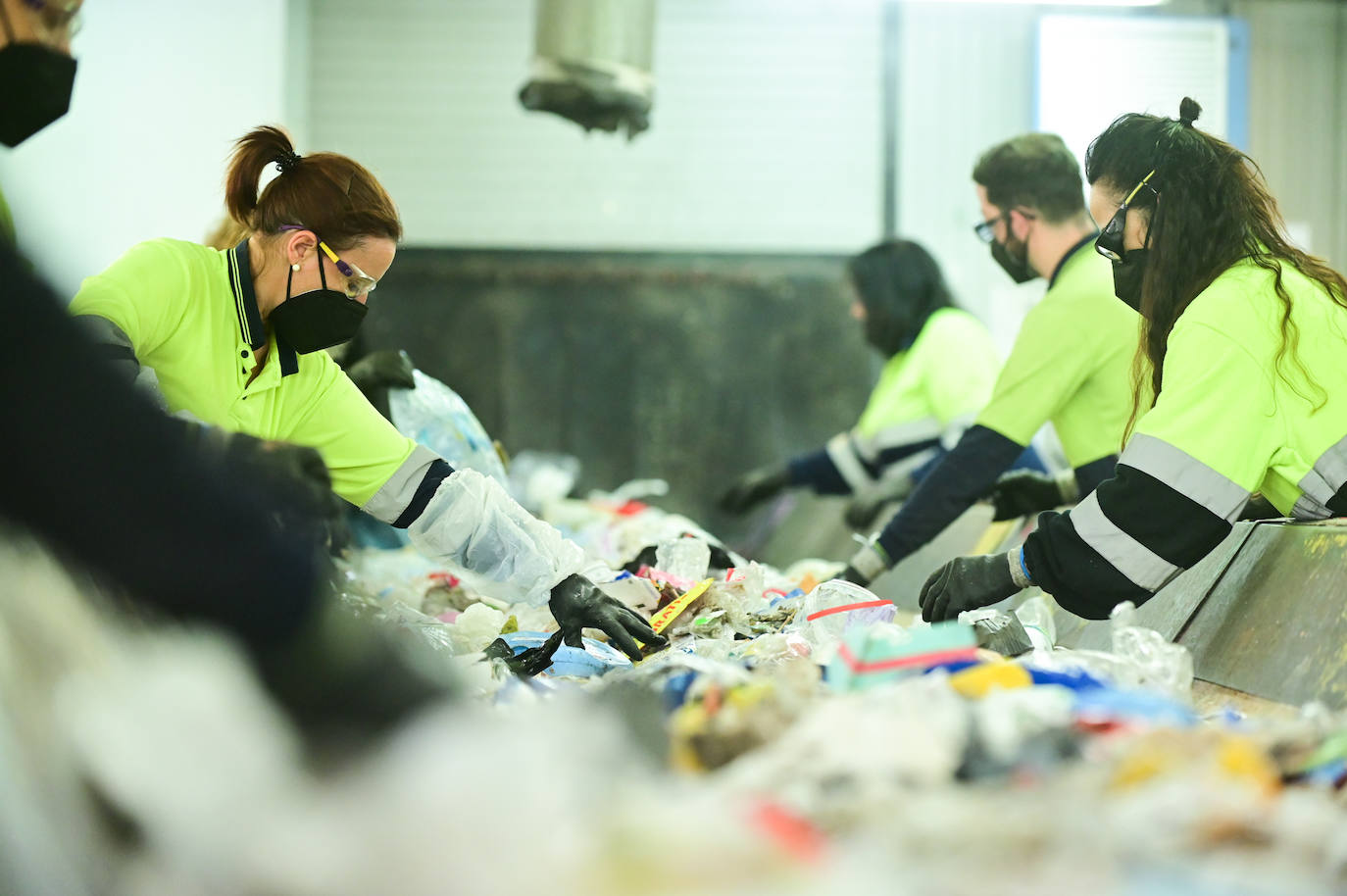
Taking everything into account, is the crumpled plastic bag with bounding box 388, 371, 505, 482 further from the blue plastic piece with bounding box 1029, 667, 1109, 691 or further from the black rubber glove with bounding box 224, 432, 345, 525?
the blue plastic piece with bounding box 1029, 667, 1109, 691

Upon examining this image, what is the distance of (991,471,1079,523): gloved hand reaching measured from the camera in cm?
322

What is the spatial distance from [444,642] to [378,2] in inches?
218

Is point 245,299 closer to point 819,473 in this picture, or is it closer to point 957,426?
point 957,426

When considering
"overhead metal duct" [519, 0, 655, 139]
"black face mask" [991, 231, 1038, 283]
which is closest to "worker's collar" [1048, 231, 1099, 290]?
"black face mask" [991, 231, 1038, 283]

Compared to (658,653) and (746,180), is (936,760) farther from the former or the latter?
(746,180)

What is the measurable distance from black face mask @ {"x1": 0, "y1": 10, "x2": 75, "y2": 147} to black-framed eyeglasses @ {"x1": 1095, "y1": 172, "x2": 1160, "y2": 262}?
1.77 m

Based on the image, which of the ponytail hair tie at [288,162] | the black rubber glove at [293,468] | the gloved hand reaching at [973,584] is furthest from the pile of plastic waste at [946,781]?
the ponytail hair tie at [288,162]

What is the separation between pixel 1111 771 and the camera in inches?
38.5

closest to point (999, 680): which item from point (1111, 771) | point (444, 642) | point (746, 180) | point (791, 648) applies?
point (1111, 771)

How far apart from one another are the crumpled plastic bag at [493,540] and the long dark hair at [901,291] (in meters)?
2.70

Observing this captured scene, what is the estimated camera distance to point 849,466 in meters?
5.16

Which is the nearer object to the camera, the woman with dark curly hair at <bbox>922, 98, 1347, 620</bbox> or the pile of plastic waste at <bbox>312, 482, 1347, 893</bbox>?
the pile of plastic waste at <bbox>312, 482, 1347, 893</bbox>

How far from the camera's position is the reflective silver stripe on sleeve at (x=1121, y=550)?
1.88 meters

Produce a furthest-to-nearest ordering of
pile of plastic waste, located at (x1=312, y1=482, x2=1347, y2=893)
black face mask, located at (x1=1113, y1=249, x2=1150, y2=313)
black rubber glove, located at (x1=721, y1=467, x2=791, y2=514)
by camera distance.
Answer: black rubber glove, located at (x1=721, y1=467, x2=791, y2=514)
black face mask, located at (x1=1113, y1=249, x2=1150, y2=313)
pile of plastic waste, located at (x1=312, y1=482, x2=1347, y2=893)
